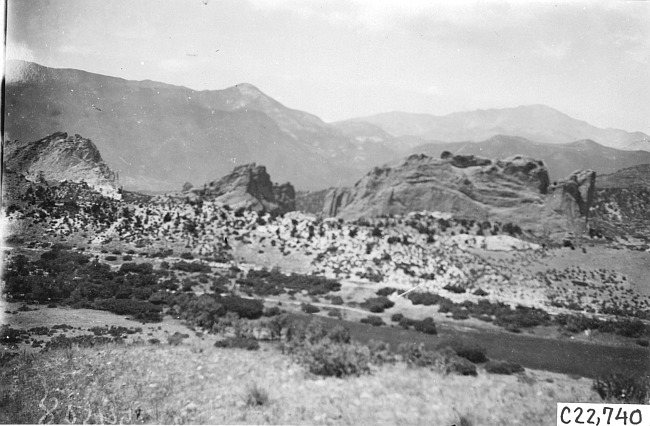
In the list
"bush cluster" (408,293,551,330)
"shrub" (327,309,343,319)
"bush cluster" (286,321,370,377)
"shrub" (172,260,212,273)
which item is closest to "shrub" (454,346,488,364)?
"bush cluster" (286,321,370,377)

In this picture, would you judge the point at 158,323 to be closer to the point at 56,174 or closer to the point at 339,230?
the point at 56,174

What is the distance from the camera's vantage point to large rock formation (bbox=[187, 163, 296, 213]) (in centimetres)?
4091

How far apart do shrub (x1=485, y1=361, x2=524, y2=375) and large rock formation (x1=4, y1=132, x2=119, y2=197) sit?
13.4 metres

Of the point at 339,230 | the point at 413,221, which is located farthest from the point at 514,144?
the point at 339,230

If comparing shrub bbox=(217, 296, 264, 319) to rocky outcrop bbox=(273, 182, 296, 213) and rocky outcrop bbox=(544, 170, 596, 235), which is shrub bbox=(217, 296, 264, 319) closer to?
rocky outcrop bbox=(544, 170, 596, 235)

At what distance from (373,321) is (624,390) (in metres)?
8.51

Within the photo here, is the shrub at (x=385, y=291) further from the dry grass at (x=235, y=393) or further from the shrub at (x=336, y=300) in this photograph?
the dry grass at (x=235, y=393)

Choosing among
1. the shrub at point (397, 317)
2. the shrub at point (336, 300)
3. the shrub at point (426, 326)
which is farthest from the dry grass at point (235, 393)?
the shrub at point (336, 300)

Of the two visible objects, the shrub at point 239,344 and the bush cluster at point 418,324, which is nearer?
the shrub at point 239,344

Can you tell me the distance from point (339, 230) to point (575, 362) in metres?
17.6

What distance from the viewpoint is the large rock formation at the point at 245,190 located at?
40.9 meters

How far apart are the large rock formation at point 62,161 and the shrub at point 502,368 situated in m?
13.4

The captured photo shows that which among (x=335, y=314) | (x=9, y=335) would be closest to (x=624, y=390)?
(x=335, y=314)

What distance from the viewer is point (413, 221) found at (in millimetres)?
35375
